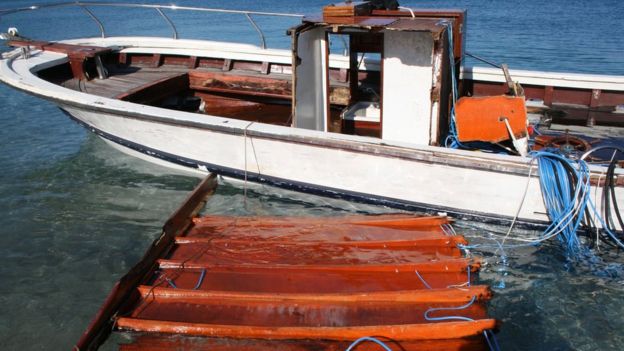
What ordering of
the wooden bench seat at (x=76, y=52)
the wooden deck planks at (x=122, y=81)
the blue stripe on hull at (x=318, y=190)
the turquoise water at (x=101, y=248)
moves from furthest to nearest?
the wooden bench seat at (x=76, y=52) → the wooden deck planks at (x=122, y=81) → the blue stripe on hull at (x=318, y=190) → the turquoise water at (x=101, y=248)

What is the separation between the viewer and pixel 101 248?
19.2 feet

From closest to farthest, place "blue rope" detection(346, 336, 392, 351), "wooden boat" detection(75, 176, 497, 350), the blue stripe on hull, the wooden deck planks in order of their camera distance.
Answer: "blue rope" detection(346, 336, 392, 351)
"wooden boat" detection(75, 176, 497, 350)
the blue stripe on hull
the wooden deck planks

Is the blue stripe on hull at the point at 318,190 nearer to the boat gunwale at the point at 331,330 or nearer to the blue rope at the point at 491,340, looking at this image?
the blue rope at the point at 491,340

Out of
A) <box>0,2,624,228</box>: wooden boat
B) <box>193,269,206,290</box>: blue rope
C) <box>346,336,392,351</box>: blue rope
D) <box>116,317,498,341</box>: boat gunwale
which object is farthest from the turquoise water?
<box>346,336,392,351</box>: blue rope

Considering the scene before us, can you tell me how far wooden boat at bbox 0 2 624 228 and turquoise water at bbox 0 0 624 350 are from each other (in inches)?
16.2

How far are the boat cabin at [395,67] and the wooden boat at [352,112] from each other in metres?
0.01

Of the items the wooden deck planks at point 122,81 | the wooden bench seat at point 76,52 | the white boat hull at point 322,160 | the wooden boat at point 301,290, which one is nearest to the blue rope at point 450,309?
the wooden boat at point 301,290

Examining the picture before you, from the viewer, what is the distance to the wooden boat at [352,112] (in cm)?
536

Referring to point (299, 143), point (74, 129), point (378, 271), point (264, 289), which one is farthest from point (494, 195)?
point (74, 129)

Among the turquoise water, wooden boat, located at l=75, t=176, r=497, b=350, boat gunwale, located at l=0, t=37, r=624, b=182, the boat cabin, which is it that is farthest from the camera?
the boat cabin

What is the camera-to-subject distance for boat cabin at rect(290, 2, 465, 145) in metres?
5.39

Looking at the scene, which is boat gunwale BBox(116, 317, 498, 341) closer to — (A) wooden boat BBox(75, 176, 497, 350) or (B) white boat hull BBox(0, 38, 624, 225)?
(A) wooden boat BBox(75, 176, 497, 350)

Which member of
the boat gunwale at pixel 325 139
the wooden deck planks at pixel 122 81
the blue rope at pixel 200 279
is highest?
the wooden deck planks at pixel 122 81

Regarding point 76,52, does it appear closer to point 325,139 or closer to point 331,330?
point 325,139
